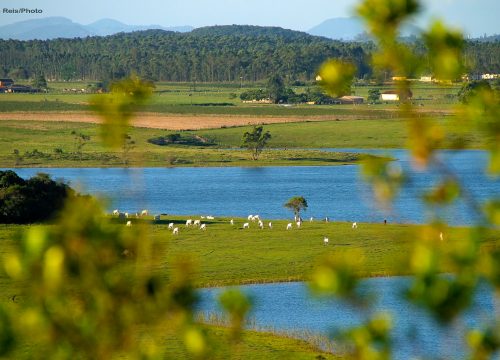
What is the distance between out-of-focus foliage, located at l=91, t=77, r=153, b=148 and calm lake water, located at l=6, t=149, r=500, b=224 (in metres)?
40.8

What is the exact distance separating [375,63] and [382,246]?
34525 millimetres

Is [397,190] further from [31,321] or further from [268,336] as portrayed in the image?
[268,336]

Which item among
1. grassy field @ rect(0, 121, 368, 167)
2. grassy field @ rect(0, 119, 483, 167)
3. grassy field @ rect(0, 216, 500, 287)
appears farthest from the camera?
grassy field @ rect(0, 119, 483, 167)

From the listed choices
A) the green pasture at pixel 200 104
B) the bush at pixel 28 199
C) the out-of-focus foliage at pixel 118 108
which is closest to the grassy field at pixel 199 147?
the green pasture at pixel 200 104

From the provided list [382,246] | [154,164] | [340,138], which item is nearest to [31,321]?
[382,246]

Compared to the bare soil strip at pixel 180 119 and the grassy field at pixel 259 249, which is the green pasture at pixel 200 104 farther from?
the grassy field at pixel 259 249

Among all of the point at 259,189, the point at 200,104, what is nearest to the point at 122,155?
the point at 259,189

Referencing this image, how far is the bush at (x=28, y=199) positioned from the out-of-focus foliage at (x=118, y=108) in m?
35.2

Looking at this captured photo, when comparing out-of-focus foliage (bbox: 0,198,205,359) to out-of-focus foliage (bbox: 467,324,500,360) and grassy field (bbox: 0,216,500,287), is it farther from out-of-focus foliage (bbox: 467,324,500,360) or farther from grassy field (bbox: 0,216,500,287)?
grassy field (bbox: 0,216,500,287)

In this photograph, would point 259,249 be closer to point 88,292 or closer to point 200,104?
point 88,292

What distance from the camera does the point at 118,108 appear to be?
5.01 m

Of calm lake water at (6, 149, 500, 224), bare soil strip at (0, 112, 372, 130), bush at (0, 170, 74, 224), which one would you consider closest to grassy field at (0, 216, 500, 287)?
bush at (0, 170, 74, 224)

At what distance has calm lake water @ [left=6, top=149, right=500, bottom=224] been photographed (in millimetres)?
54688

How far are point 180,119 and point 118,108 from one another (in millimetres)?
108754
